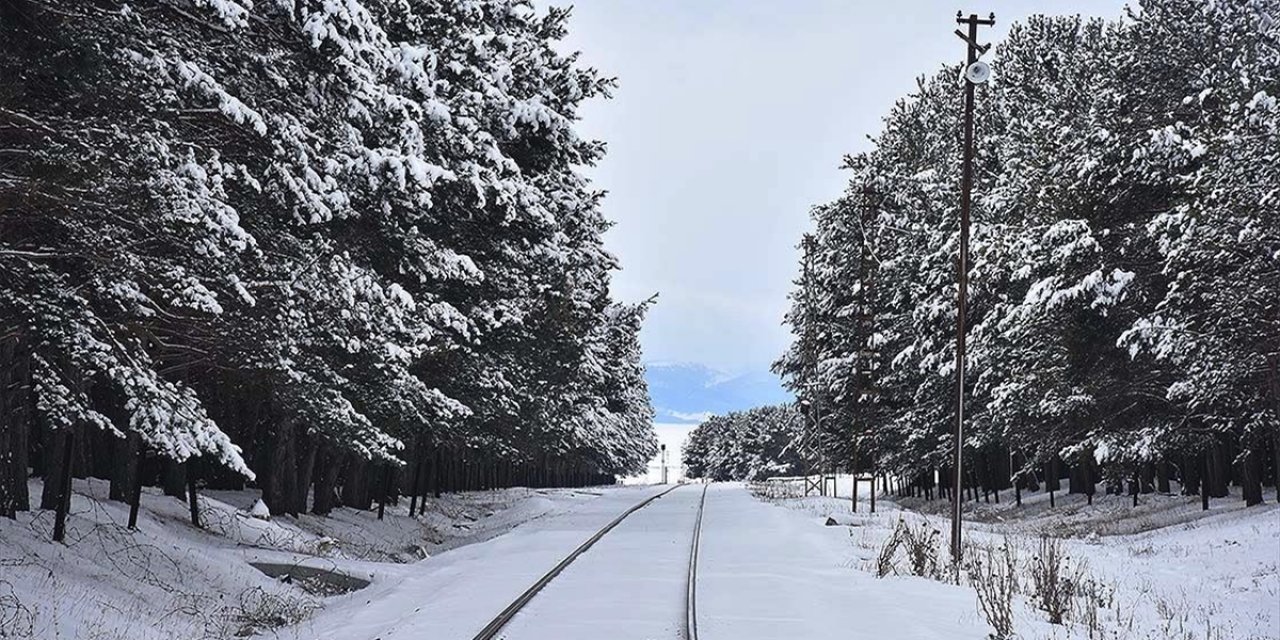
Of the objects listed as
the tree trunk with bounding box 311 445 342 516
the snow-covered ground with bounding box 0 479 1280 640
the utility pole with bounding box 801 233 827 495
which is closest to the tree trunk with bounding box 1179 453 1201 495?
the snow-covered ground with bounding box 0 479 1280 640

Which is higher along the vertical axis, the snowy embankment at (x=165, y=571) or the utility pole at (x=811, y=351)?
the utility pole at (x=811, y=351)

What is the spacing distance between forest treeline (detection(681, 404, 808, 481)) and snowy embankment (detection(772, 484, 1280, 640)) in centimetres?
8670

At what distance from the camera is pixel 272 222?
1405cm

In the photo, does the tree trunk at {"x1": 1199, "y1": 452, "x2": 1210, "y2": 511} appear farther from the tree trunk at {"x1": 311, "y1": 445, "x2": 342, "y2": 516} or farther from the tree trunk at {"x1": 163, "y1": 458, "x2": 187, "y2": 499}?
the tree trunk at {"x1": 163, "y1": 458, "x2": 187, "y2": 499}

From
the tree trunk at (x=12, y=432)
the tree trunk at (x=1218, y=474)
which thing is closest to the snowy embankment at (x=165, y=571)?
the tree trunk at (x=12, y=432)

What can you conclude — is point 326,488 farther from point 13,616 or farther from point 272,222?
point 13,616

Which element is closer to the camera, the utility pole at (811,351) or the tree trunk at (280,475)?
the tree trunk at (280,475)

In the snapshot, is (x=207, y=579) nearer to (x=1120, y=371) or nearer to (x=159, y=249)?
(x=159, y=249)

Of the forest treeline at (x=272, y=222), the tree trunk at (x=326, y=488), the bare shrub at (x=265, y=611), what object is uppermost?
the forest treeline at (x=272, y=222)

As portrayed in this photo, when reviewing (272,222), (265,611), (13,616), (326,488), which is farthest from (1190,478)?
(13,616)

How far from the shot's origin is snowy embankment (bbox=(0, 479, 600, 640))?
10.4m

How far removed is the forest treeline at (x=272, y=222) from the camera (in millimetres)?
8875

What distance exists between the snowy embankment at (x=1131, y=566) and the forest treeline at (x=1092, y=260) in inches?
59.9

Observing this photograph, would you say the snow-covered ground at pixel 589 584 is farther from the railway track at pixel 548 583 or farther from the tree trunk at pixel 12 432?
the tree trunk at pixel 12 432
